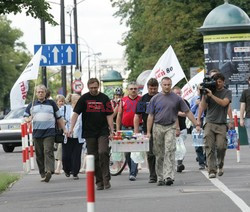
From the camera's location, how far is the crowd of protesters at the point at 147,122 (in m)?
18.0

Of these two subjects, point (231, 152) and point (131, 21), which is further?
point (131, 21)

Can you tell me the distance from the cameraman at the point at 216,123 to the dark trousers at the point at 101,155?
6.09 ft

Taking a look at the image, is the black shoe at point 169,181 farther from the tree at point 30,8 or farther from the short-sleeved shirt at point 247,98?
the tree at point 30,8

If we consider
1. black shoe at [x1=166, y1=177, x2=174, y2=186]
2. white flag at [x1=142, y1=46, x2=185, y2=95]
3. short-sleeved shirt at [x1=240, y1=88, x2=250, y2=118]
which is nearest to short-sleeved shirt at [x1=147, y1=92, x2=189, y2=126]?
black shoe at [x1=166, y1=177, x2=174, y2=186]

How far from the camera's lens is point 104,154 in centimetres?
1789

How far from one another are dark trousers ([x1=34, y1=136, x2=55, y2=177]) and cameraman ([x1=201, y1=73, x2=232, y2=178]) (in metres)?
3.25

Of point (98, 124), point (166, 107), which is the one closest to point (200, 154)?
point (166, 107)

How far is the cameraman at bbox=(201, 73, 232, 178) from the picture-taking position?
1850 centimetres

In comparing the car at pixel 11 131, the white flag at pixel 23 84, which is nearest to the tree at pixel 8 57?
the car at pixel 11 131

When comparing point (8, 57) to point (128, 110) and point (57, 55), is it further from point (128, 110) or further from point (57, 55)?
point (128, 110)

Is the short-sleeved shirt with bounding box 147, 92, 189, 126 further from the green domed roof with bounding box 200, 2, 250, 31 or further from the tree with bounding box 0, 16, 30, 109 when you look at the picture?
the tree with bounding box 0, 16, 30, 109

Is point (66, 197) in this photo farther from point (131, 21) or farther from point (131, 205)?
A: point (131, 21)

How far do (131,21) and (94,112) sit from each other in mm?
68141

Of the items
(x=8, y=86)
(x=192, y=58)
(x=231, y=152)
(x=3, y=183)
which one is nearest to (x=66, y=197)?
(x=3, y=183)
